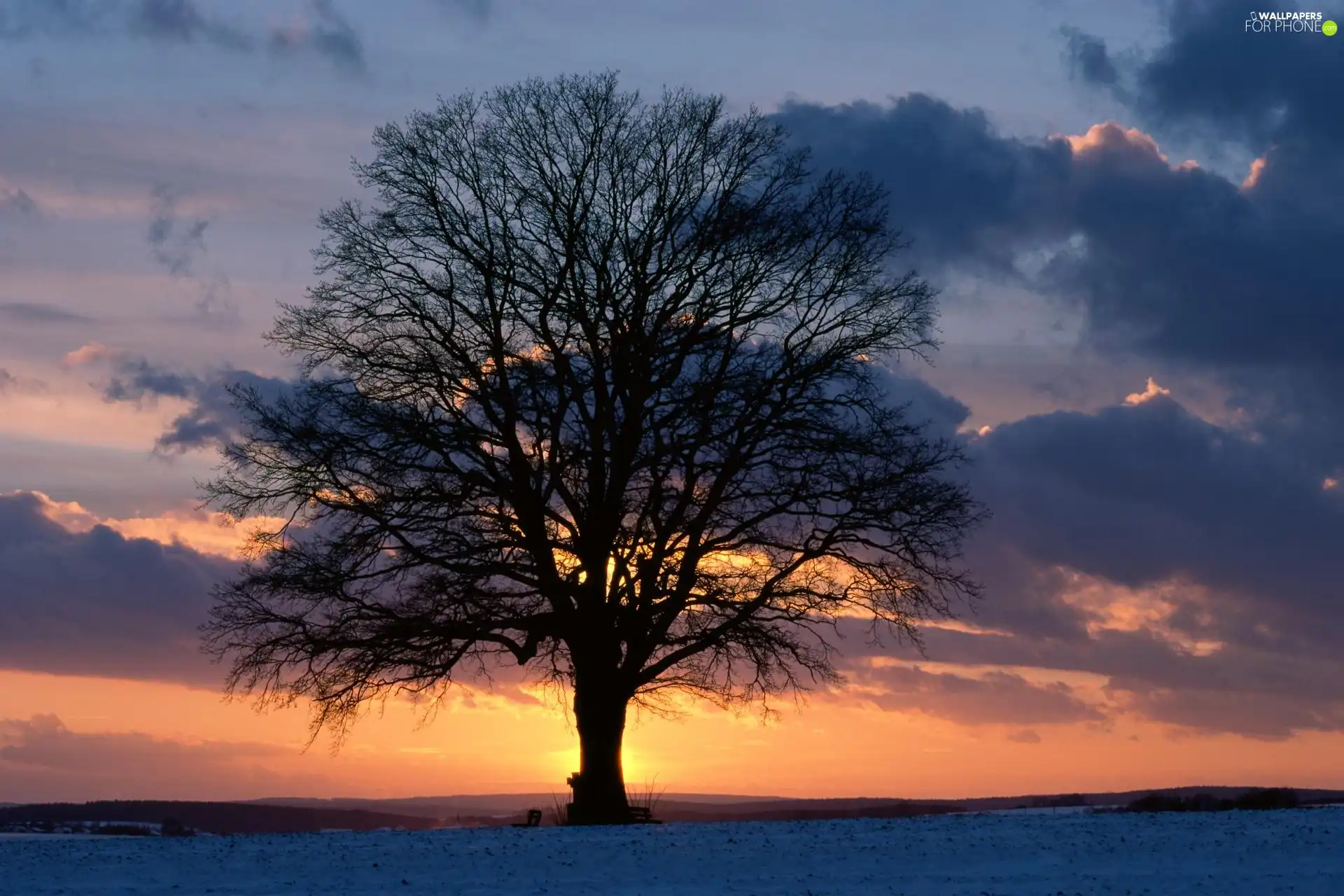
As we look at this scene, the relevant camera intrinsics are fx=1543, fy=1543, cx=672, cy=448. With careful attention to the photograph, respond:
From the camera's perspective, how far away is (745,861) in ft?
61.2

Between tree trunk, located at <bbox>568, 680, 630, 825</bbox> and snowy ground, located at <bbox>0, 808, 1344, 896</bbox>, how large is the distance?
437 cm

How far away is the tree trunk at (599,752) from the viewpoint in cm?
2692

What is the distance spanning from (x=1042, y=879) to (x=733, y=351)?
521 inches

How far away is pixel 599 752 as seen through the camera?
89.3 ft

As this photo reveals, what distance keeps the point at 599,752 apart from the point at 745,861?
29.0 feet

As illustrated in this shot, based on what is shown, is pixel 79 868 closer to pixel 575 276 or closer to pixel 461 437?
pixel 461 437

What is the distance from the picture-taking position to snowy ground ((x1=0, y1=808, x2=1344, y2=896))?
16.9 metres

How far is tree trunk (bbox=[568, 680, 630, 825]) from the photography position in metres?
26.9

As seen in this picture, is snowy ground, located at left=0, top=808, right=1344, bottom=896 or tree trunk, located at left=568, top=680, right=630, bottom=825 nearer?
snowy ground, located at left=0, top=808, right=1344, bottom=896

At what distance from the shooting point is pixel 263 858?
1941 centimetres

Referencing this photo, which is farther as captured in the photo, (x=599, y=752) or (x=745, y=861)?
(x=599, y=752)

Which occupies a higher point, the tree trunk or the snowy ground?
the tree trunk

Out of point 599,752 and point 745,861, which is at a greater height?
point 599,752

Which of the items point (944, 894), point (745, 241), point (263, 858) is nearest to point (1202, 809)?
point (944, 894)
